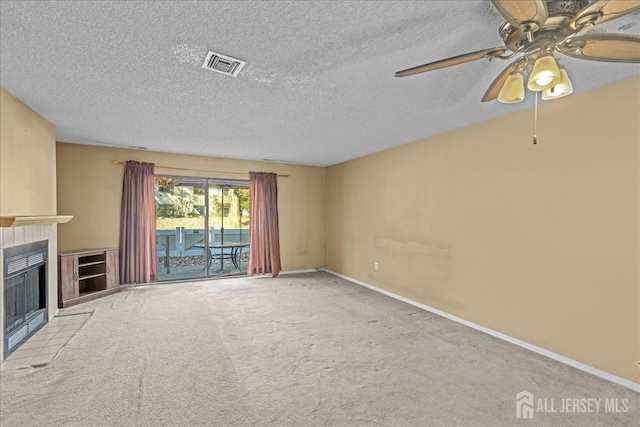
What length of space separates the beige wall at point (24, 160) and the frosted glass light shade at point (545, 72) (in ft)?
12.8

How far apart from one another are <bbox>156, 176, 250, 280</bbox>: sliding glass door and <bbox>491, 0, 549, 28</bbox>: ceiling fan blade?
5401 mm

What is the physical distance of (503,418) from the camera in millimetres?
1929

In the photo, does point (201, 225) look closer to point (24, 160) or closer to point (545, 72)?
point (24, 160)

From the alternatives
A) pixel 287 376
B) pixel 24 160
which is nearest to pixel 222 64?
pixel 287 376

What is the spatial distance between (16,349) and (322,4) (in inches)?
153

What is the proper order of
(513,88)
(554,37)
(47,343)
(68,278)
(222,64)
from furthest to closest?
(68,278) → (47,343) → (222,64) → (513,88) → (554,37)

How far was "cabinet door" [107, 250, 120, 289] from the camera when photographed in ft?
15.1

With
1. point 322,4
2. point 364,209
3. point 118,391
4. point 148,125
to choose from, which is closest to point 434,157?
point 364,209

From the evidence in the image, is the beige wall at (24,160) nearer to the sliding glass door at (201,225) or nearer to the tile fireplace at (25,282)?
the tile fireplace at (25,282)

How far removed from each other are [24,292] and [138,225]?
2.00 m

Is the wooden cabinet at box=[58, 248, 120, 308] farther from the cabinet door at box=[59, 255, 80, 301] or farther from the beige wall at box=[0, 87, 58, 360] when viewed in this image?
the beige wall at box=[0, 87, 58, 360]

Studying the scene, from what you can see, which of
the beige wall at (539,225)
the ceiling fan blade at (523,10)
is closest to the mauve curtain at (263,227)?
the beige wall at (539,225)

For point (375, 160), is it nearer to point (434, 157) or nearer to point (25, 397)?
point (434, 157)

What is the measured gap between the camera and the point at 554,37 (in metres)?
1.25
